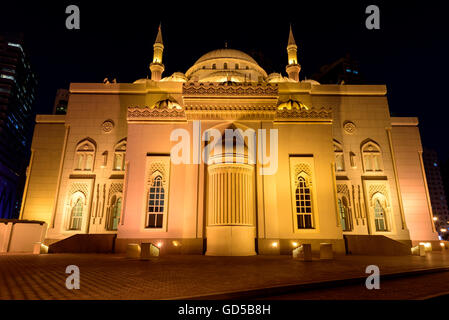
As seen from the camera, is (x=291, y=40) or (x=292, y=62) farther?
(x=291, y=40)

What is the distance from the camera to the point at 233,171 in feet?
48.2

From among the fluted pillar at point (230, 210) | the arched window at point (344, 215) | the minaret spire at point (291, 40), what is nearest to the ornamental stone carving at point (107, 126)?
the fluted pillar at point (230, 210)

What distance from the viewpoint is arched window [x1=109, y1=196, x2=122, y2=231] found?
69.4ft

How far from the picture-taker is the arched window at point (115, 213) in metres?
21.1

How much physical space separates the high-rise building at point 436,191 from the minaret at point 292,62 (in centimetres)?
8826

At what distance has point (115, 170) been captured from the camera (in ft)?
74.2

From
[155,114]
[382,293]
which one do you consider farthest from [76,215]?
[382,293]

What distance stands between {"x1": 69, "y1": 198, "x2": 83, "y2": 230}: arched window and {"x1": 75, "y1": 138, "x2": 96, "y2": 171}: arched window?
2659mm

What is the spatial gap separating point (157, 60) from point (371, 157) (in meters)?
22.8

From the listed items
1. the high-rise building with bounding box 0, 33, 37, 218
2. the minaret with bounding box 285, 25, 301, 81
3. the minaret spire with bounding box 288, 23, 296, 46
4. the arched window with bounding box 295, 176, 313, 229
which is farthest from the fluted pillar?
the high-rise building with bounding box 0, 33, 37, 218

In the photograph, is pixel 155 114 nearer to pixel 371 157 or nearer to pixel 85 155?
pixel 85 155

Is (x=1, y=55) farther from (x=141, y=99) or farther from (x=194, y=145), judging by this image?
(x=194, y=145)

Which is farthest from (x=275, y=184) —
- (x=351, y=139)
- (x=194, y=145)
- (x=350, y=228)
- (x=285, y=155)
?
(x=351, y=139)
